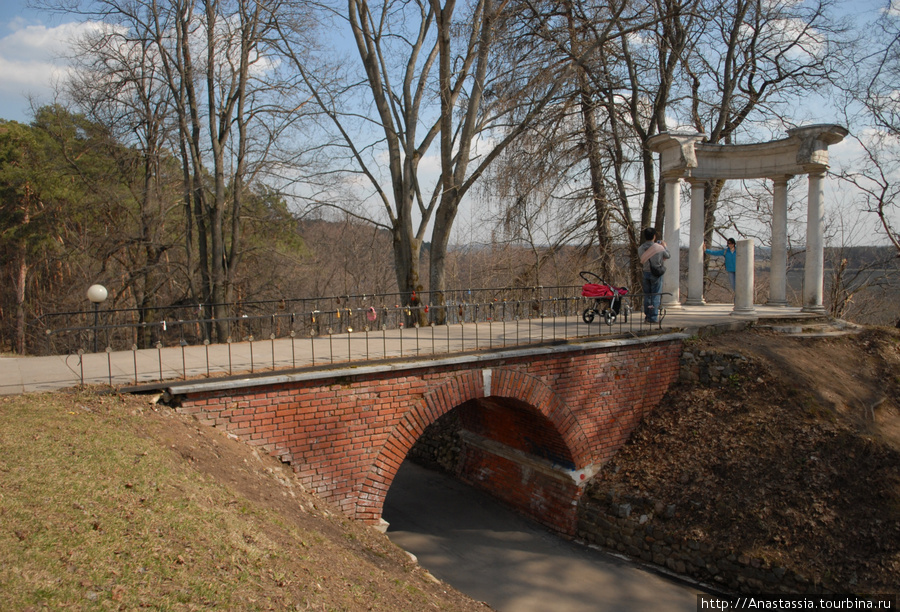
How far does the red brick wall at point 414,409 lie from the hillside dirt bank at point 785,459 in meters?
0.70

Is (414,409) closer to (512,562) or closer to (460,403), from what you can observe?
(460,403)

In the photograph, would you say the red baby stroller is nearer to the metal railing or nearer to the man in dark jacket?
the metal railing

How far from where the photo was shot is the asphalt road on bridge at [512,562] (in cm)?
786

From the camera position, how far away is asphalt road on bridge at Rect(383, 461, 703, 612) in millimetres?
7863

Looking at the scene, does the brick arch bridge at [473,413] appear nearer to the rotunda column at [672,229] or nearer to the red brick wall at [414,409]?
the red brick wall at [414,409]

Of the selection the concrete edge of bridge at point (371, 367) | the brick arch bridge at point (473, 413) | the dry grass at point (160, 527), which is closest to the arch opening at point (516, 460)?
the brick arch bridge at point (473, 413)

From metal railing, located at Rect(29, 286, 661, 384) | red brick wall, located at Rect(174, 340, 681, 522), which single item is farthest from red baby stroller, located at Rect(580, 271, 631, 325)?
red brick wall, located at Rect(174, 340, 681, 522)

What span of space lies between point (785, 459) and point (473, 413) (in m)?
5.45

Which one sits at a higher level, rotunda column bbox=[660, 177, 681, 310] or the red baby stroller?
rotunda column bbox=[660, 177, 681, 310]

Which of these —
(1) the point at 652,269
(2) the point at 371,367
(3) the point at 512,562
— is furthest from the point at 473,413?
(2) the point at 371,367

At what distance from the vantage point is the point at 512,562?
9.01 meters

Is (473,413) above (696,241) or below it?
below

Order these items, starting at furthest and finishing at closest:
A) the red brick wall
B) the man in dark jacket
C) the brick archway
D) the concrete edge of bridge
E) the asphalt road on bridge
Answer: the man in dark jacket → the asphalt road on bridge → the brick archway → the red brick wall → the concrete edge of bridge

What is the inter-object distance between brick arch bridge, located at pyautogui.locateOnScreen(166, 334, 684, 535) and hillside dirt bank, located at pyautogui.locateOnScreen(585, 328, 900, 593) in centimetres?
68
